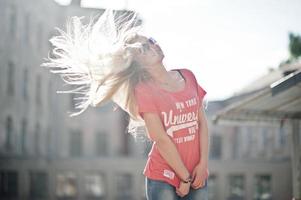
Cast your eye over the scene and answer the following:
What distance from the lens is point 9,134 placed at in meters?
41.0

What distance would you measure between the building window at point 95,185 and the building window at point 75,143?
9144 mm

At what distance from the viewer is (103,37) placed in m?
4.19

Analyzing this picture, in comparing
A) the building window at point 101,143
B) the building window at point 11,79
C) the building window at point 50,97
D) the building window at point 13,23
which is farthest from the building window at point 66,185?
the building window at point 101,143

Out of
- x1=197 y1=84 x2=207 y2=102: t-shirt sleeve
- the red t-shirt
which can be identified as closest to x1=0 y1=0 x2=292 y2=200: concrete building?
x1=197 y1=84 x2=207 y2=102: t-shirt sleeve

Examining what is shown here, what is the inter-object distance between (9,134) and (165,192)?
125 feet

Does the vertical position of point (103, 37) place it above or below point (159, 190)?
above

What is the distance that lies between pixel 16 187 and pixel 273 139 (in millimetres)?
20231

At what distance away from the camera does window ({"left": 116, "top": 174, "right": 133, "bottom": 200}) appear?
1817 inches

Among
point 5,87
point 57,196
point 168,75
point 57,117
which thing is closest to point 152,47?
point 168,75

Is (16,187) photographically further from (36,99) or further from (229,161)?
(229,161)

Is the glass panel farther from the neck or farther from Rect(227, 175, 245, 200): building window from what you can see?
the neck

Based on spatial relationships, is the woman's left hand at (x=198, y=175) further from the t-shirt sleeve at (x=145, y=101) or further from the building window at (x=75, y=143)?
the building window at (x=75, y=143)

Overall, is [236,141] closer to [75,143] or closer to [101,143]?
[101,143]

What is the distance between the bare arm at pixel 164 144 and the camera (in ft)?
12.6
